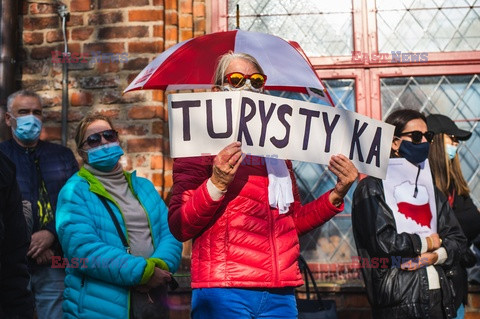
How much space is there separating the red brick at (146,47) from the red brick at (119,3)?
30 cm

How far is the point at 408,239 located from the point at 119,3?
9.17 feet

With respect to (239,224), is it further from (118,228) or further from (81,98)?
(81,98)

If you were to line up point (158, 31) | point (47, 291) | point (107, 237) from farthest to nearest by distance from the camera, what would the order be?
1. point (158, 31)
2. point (47, 291)
3. point (107, 237)

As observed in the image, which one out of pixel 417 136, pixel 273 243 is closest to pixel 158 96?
pixel 417 136

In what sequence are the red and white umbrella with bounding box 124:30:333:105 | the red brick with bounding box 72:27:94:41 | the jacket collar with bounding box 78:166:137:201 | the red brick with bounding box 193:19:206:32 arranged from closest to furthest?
the red and white umbrella with bounding box 124:30:333:105
the jacket collar with bounding box 78:166:137:201
the red brick with bounding box 72:27:94:41
the red brick with bounding box 193:19:206:32

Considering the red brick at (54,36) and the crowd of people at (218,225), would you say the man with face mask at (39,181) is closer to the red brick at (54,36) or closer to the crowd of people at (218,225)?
the crowd of people at (218,225)

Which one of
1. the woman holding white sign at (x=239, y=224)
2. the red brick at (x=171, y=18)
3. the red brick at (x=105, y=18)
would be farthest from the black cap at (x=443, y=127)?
the red brick at (x=105, y=18)

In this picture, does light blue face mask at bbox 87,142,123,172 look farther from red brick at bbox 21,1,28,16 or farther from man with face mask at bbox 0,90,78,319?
red brick at bbox 21,1,28,16

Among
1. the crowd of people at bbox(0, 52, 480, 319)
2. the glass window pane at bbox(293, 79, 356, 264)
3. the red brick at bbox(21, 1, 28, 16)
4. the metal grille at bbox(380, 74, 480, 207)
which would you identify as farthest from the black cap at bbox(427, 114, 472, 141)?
the red brick at bbox(21, 1, 28, 16)

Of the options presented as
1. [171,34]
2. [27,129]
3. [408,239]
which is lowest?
[408,239]

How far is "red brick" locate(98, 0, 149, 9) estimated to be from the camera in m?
4.93

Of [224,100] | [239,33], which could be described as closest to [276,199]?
[224,100]

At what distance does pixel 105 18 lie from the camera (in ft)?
16.4

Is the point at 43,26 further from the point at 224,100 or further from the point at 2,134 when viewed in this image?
the point at 224,100
